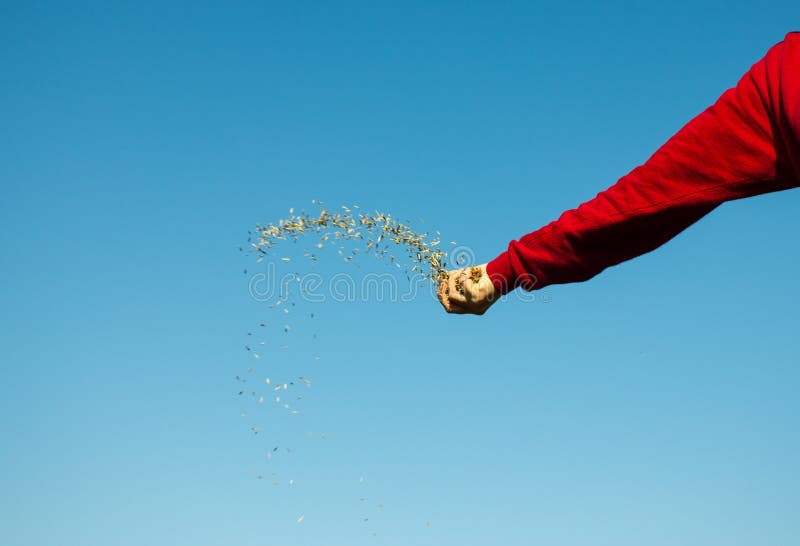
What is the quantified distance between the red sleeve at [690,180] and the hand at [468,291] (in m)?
0.18

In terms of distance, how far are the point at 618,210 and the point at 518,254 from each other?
432mm

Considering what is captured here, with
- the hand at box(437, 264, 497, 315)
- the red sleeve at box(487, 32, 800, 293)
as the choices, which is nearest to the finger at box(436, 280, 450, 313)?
the hand at box(437, 264, 497, 315)

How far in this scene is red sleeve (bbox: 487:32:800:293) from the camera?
9.12 ft

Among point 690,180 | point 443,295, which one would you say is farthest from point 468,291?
point 690,180

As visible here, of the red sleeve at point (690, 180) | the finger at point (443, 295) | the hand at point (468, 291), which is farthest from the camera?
the finger at point (443, 295)

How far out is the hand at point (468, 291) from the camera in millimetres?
3438

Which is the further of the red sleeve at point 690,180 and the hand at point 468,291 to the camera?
the hand at point 468,291

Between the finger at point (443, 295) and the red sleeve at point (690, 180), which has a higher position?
the finger at point (443, 295)

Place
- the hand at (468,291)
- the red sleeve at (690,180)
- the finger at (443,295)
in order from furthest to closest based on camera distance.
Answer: the finger at (443,295)
the hand at (468,291)
the red sleeve at (690,180)

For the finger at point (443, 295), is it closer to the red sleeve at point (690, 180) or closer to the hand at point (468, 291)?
the hand at point (468, 291)

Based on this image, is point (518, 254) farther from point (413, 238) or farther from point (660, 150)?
point (413, 238)

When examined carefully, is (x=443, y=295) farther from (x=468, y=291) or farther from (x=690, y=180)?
(x=690, y=180)

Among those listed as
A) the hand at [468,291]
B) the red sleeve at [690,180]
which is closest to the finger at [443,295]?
the hand at [468,291]

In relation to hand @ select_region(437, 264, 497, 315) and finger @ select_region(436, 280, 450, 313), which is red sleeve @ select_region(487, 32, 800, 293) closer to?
hand @ select_region(437, 264, 497, 315)
